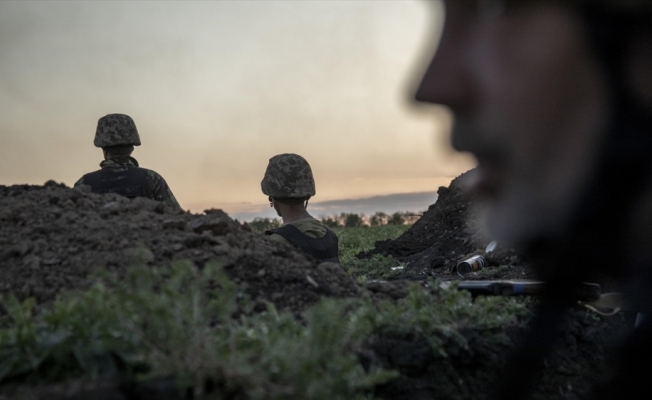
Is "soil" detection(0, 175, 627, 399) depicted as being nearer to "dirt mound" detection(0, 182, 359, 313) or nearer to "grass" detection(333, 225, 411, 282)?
"dirt mound" detection(0, 182, 359, 313)

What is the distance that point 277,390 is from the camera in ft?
6.39

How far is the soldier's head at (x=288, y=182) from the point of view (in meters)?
6.92

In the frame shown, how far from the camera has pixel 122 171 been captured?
8281mm

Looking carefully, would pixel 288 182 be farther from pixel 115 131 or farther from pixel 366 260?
pixel 366 260

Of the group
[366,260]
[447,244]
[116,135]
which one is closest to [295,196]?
[116,135]

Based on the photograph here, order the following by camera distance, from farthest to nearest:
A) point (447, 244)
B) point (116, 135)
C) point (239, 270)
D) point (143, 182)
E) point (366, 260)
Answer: point (447, 244) → point (366, 260) → point (116, 135) → point (143, 182) → point (239, 270)

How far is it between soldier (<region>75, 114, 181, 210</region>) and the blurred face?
6667 millimetres

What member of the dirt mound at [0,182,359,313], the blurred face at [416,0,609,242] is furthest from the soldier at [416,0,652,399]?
the dirt mound at [0,182,359,313]

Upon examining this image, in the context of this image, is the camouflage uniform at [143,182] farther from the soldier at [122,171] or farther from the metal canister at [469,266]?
the metal canister at [469,266]

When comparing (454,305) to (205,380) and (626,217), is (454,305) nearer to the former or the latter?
(205,380)

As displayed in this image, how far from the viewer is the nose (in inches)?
54.7

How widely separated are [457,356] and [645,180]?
1997 mm

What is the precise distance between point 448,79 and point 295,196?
555cm

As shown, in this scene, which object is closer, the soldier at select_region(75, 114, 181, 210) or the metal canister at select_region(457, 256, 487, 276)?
the soldier at select_region(75, 114, 181, 210)
